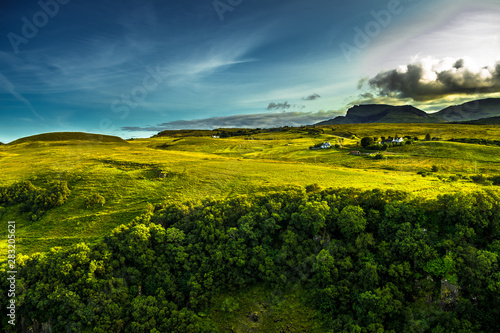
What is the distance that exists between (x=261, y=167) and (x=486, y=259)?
2301 inches

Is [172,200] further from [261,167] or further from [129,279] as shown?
[261,167]

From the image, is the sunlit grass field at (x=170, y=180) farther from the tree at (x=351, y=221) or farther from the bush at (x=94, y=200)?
the tree at (x=351, y=221)

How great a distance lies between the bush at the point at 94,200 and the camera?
62.1 meters

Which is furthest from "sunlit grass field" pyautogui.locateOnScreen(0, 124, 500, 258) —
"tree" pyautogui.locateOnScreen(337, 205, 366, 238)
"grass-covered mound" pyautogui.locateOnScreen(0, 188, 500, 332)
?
"tree" pyautogui.locateOnScreen(337, 205, 366, 238)

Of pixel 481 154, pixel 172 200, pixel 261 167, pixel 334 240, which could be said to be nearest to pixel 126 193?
pixel 172 200

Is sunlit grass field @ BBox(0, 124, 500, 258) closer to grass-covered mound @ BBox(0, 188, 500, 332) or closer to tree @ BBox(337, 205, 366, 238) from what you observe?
grass-covered mound @ BBox(0, 188, 500, 332)

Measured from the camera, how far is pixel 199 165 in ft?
290

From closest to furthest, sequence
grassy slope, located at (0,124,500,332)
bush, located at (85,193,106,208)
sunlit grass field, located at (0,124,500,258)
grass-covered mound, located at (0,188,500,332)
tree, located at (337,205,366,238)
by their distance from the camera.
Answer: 1. grass-covered mound, located at (0,188,500,332)
2. grassy slope, located at (0,124,500,332)
3. tree, located at (337,205,366,238)
4. sunlit grass field, located at (0,124,500,258)
5. bush, located at (85,193,106,208)

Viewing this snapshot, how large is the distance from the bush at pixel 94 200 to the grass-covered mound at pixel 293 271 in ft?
57.3

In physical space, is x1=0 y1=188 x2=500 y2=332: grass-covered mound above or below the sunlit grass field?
below

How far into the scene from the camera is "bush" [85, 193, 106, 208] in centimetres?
6206

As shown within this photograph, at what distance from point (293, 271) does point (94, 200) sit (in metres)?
51.7

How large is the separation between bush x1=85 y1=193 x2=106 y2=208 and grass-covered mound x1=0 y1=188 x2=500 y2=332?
57.3ft

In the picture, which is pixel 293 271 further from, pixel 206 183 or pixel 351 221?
pixel 206 183
